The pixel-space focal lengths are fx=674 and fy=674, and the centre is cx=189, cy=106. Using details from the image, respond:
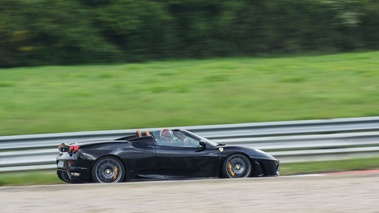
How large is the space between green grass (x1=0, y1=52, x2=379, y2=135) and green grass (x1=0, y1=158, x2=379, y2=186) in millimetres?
2280

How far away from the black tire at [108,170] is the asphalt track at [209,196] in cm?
71

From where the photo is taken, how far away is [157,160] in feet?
34.7

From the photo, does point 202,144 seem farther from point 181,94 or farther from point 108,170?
point 181,94

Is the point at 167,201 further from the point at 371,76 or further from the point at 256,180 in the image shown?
the point at 371,76

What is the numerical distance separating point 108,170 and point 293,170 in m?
3.46

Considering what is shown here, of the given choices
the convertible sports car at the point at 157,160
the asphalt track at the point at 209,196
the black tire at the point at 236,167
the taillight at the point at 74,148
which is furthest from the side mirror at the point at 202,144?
the taillight at the point at 74,148

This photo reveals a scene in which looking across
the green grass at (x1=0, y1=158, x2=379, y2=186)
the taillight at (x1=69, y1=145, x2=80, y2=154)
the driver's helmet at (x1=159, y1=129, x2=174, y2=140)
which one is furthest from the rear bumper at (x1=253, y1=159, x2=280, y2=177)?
the taillight at (x1=69, y1=145, x2=80, y2=154)

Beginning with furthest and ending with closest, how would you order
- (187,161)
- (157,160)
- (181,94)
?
(181,94) < (187,161) < (157,160)

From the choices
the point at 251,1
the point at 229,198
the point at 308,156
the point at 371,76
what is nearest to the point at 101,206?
the point at 229,198

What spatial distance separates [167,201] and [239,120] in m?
6.33

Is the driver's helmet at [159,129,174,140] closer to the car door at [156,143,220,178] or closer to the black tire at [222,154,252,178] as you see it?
the car door at [156,143,220,178]

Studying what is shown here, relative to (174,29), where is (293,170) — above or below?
below

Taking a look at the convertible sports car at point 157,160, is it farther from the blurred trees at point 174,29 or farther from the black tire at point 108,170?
the blurred trees at point 174,29

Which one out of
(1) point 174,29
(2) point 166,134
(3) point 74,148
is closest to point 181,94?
(2) point 166,134
